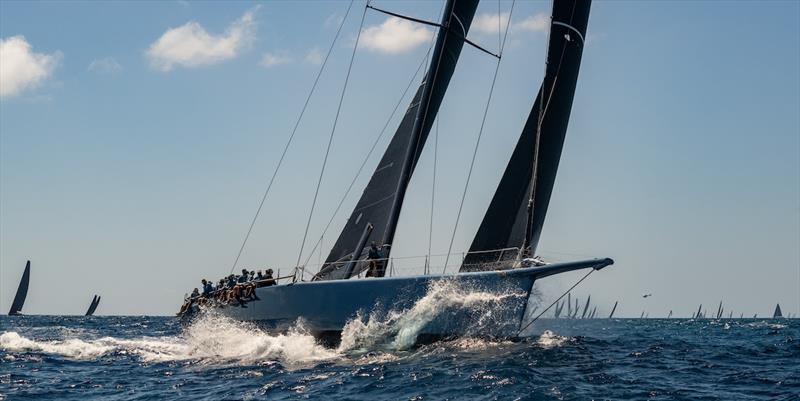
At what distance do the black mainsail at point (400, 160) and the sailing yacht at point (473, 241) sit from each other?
3 centimetres

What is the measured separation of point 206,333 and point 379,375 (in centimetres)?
1248

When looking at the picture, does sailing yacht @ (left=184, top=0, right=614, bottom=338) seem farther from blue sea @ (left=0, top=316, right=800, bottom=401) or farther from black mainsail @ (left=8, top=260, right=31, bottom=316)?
black mainsail @ (left=8, top=260, right=31, bottom=316)

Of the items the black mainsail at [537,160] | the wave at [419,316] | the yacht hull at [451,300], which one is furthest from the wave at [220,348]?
the black mainsail at [537,160]

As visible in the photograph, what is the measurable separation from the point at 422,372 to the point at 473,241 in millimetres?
5695

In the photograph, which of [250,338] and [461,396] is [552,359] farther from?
[250,338]

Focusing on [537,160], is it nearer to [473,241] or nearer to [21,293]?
[473,241]

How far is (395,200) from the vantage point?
23.2 metres

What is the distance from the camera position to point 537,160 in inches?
805

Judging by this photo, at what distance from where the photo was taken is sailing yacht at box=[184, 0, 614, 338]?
1916 cm

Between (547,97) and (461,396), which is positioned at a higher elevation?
(547,97)

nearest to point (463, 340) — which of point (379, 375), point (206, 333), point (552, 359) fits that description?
point (552, 359)

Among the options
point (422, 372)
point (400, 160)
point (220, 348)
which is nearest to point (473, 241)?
point (400, 160)

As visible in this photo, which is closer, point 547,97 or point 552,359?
point 552,359

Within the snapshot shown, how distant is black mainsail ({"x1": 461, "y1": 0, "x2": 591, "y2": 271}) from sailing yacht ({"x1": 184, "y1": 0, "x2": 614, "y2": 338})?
25 mm
